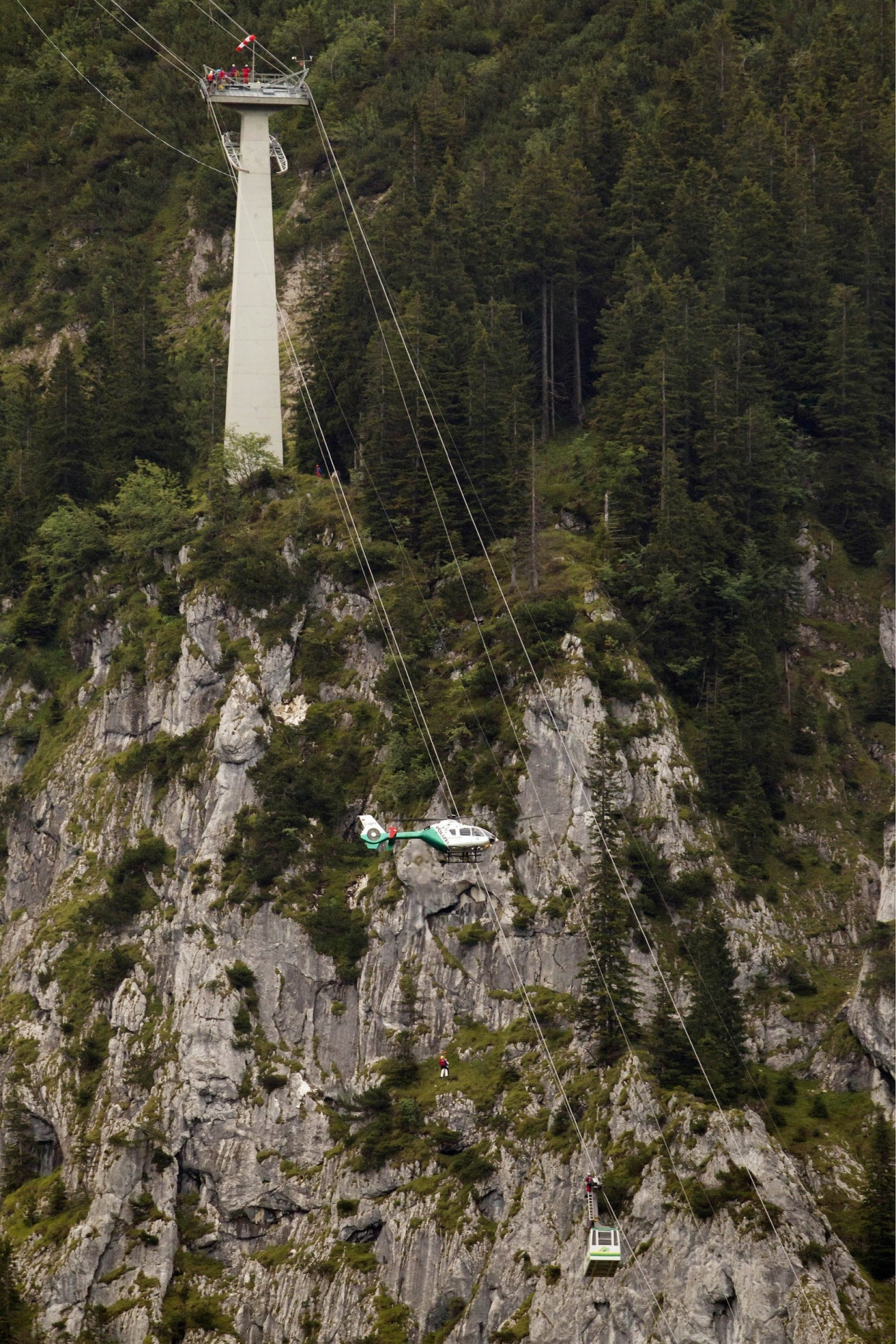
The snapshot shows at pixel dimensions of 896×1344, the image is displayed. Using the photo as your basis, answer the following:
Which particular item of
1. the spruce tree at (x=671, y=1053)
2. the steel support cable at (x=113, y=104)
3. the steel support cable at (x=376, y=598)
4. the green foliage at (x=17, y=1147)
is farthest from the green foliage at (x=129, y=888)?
the steel support cable at (x=113, y=104)

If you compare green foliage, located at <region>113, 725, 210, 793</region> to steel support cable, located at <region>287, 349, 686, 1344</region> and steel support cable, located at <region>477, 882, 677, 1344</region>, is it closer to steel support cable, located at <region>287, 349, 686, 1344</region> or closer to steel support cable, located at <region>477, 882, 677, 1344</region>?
steel support cable, located at <region>287, 349, 686, 1344</region>

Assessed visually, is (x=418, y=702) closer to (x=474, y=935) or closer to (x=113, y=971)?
(x=474, y=935)

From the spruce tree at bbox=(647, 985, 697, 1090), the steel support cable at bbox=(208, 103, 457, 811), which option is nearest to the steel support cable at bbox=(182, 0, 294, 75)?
the steel support cable at bbox=(208, 103, 457, 811)

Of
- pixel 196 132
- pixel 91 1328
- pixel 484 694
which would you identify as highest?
pixel 196 132

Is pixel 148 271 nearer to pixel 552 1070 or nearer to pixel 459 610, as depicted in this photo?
pixel 459 610

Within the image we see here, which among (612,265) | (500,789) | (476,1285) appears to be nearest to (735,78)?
(612,265)

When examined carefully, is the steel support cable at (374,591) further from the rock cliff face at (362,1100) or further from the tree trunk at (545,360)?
the tree trunk at (545,360)
